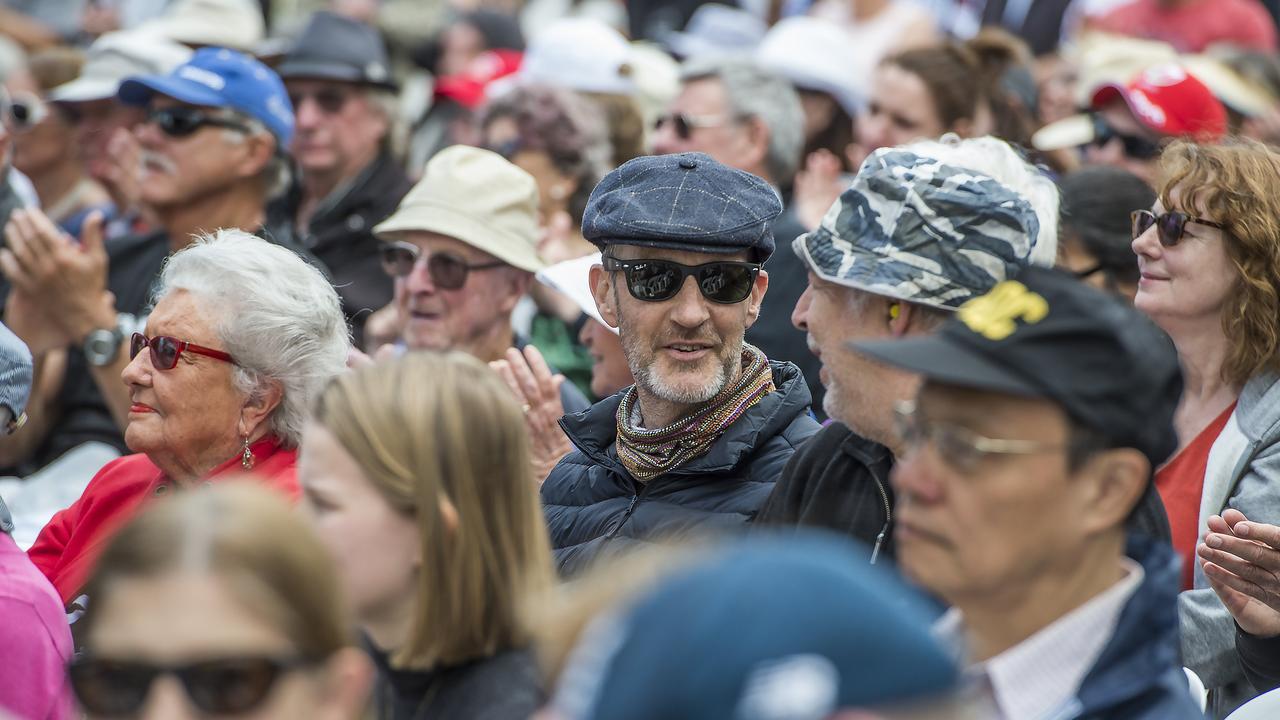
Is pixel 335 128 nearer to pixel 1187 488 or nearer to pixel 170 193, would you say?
pixel 170 193

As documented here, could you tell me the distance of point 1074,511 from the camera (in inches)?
97.6

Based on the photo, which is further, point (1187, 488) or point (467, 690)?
point (1187, 488)

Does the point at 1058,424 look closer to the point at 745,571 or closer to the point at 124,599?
the point at 745,571

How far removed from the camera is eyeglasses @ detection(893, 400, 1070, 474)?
2.40 meters

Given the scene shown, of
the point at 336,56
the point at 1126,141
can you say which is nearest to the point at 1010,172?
the point at 1126,141

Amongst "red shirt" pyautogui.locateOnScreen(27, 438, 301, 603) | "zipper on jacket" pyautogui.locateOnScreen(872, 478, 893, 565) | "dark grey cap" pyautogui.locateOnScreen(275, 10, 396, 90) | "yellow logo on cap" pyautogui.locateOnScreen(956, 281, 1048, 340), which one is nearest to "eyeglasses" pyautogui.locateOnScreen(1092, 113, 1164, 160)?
"dark grey cap" pyautogui.locateOnScreen(275, 10, 396, 90)

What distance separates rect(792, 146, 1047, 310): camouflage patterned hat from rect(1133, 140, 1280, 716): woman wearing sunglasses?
2.91 ft

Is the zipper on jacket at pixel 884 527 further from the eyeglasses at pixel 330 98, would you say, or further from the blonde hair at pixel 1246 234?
the eyeglasses at pixel 330 98

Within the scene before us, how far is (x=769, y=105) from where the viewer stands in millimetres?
6938

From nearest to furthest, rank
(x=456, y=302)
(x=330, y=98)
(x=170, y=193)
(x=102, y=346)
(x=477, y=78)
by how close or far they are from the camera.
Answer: (x=456, y=302)
(x=102, y=346)
(x=170, y=193)
(x=330, y=98)
(x=477, y=78)

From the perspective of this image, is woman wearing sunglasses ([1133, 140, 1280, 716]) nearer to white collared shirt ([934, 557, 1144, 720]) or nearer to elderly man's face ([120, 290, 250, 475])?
white collared shirt ([934, 557, 1144, 720])

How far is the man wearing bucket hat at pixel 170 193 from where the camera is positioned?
6.01 meters

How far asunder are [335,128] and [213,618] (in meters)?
5.69

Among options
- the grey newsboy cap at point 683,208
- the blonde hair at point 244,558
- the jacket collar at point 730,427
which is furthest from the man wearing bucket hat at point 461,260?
the blonde hair at point 244,558
